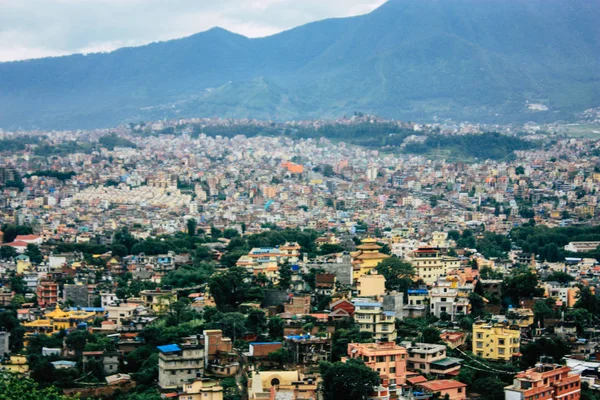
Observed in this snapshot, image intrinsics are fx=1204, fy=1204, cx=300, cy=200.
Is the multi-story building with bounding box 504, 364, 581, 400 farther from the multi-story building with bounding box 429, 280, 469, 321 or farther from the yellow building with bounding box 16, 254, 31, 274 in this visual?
the yellow building with bounding box 16, 254, 31, 274

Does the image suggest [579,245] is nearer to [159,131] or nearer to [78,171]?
[78,171]

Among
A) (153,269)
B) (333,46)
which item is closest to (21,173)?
(153,269)

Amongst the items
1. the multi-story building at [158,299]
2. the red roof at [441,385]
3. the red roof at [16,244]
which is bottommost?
the red roof at [16,244]

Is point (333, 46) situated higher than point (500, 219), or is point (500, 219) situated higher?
point (333, 46)

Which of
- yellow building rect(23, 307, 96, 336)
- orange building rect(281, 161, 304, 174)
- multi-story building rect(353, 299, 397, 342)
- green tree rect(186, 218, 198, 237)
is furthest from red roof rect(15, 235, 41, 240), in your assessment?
orange building rect(281, 161, 304, 174)

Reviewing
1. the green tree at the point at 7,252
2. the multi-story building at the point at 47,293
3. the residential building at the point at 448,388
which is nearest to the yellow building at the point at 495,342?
the residential building at the point at 448,388

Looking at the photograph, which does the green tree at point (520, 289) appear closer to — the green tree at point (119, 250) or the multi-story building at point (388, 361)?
the multi-story building at point (388, 361)
